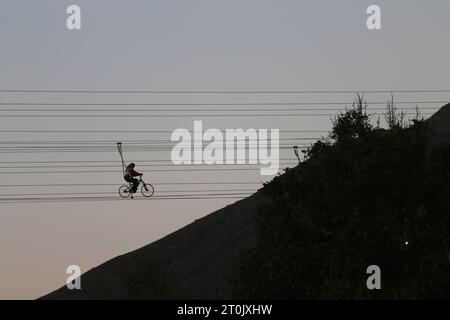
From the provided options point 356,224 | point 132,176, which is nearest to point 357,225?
point 356,224

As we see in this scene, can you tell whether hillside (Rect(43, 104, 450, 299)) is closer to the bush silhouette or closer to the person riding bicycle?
the bush silhouette

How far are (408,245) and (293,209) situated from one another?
820 cm

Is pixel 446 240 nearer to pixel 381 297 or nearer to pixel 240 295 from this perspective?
pixel 381 297

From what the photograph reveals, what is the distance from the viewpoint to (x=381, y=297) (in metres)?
47.6

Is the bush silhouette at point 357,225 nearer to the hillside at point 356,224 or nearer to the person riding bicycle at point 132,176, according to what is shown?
the hillside at point 356,224

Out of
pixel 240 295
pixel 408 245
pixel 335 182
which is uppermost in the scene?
pixel 335 182

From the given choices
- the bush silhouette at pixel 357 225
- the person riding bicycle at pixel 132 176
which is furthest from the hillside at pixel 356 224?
the person riding bicycle at pixel 132 176

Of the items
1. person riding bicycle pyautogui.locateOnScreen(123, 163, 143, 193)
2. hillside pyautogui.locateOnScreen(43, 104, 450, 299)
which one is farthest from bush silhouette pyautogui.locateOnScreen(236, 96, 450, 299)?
person riding bicycle pyautogui.locateOnScreen(123, 163, 143, 193)

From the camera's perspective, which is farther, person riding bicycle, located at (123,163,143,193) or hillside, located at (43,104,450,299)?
person riding bicycle, located at (123,163,143,193)

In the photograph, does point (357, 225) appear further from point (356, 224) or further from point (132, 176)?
point (132, 176)

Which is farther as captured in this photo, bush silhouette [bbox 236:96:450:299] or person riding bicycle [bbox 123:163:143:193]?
person riding bicycle [bbox 123:163:143:193]
